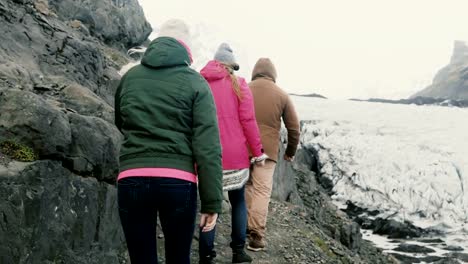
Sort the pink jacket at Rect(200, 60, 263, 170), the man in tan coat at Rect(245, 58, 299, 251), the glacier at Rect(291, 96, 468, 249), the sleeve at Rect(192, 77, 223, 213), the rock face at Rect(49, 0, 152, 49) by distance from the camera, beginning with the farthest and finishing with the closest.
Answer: the rock face at Rect(49, 0, 152, 49) → the glacier at Rect(291, 96, 468, 249) → the man in tan coat at Rect(245, 58, 299, 251) → the pink jacket at Rect(200, 60, 263, 170) → the sleeve at Rect(192, 77, 223, 213)

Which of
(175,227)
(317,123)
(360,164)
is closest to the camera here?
(175,227)

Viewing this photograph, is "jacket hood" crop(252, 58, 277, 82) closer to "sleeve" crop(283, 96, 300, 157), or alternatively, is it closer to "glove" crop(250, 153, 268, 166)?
"sleeve" crop(283, 96, 300, 157)

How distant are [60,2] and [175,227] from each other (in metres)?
25.9

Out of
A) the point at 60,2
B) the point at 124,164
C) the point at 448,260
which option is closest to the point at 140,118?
the point at 124,164

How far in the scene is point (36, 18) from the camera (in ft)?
29.6

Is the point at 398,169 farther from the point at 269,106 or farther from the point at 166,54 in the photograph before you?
the point at 166,54

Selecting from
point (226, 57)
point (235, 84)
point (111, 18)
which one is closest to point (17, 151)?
point (235, 84)

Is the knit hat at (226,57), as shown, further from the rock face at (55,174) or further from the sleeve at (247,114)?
the rock face at (55,174)

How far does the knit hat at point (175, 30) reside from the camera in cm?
383

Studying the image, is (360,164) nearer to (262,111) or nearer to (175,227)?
(262,111)

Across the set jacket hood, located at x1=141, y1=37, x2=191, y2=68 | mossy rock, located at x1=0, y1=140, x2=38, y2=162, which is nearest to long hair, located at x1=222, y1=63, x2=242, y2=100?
jacket hood, located at x1=141, y1=37, x2=191, y2=68

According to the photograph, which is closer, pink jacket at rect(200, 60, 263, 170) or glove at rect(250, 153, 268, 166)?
pink jacket at rect(200, 60, 263, 170)

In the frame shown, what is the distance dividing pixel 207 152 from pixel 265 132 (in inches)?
131

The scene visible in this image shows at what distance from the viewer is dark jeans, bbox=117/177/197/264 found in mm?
3072
